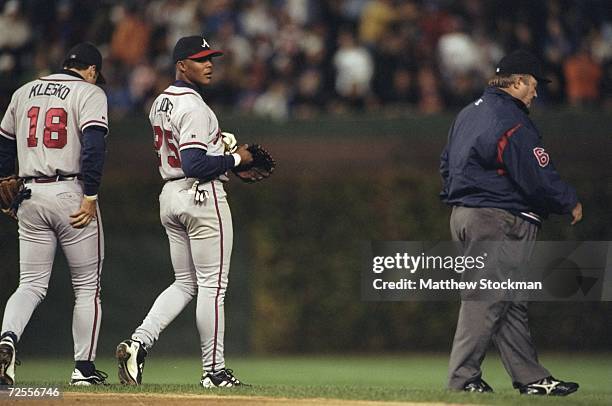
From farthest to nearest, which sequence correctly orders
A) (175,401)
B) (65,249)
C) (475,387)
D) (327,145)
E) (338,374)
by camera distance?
(327,145) → (338,374) → (65,249) → (475,387) → (175,401)

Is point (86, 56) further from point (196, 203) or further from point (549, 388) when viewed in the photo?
point (549, 388)

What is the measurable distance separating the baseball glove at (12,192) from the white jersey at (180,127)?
0.94 meters

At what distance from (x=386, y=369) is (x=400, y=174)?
2.32 m

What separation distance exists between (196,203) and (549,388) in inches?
94.3

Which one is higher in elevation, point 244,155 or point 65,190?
point 244,155

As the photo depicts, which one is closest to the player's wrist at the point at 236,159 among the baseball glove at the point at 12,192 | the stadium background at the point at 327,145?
the baseball glove at the point at 12,192

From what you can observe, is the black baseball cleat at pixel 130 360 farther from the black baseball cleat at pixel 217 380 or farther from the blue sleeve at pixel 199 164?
the blue sleeve at pixel 199 164


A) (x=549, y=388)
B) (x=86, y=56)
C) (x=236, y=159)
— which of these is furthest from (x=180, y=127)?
(x=549, y=388)

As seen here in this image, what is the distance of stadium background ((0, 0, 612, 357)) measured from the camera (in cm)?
1195

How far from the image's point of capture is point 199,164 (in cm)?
720

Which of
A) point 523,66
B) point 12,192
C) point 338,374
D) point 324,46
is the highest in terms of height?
point 324,46

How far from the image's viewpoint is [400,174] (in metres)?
12.4

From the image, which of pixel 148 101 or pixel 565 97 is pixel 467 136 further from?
pixel 148 101

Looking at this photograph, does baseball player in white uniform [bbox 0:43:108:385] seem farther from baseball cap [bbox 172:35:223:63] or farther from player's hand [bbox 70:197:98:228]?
baseball cap [bbox 172:35:223:63]
